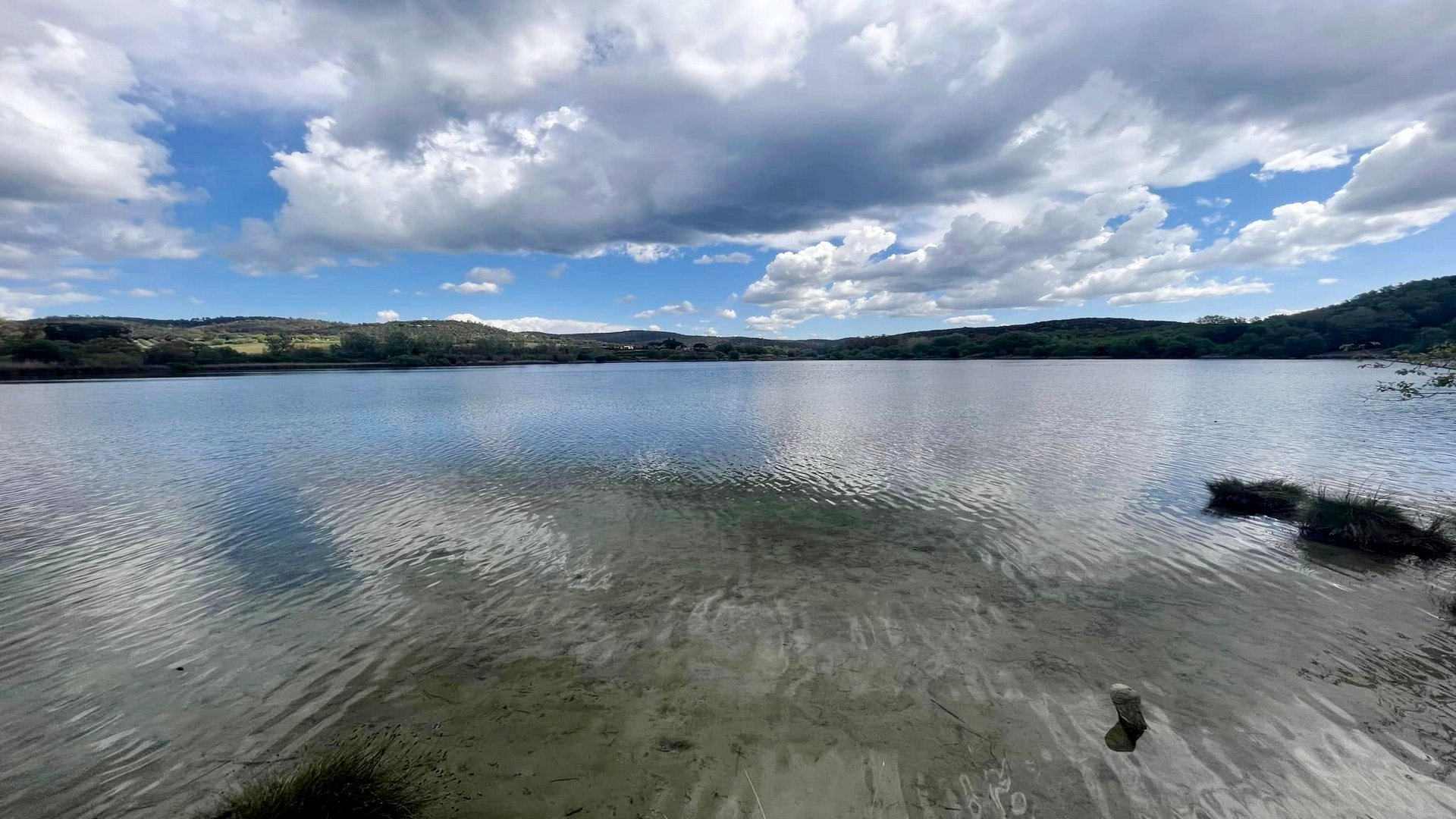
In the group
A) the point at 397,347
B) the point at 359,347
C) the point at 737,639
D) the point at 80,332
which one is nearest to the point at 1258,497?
the point at 737,639

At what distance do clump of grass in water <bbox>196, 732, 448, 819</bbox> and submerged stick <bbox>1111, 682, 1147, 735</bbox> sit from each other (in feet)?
22.8

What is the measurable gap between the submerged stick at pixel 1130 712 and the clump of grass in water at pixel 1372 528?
1054cm

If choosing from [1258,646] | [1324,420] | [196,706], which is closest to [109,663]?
→ [196,706]

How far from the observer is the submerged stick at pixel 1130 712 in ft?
18.8

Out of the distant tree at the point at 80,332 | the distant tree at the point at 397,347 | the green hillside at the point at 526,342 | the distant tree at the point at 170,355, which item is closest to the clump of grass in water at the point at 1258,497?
the green hillside at the point at 526,342

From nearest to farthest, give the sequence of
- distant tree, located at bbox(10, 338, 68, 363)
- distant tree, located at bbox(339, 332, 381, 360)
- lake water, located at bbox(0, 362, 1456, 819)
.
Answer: lake water, located at bbox(0, 362, 1456, 819), distant tree, located at bbox(10, 338, 68, 363), distant tree, located at bbox(339, 332, 381, 360)

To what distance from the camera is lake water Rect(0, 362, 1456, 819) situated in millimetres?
5305

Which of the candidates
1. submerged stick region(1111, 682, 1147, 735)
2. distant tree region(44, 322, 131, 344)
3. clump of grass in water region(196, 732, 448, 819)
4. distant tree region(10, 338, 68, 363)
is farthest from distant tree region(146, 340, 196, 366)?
submerged stick region(1111, 682, 1147, 735)

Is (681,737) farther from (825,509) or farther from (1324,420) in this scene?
(1324,420)

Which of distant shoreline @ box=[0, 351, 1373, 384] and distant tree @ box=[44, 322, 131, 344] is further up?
distant tree @ box=[44, 322, 131, 344]

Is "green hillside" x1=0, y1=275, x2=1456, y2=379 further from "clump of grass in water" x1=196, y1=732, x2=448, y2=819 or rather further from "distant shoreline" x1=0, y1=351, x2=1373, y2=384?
"clump of grass in water" x1=196, y1=732, x2=448, y2=819

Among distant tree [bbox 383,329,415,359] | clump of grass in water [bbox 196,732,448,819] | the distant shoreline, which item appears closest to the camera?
clump of grass in water [bbox 196,732,448,819]

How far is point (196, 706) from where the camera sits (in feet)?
21.4

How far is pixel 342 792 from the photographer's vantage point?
14.9ft
